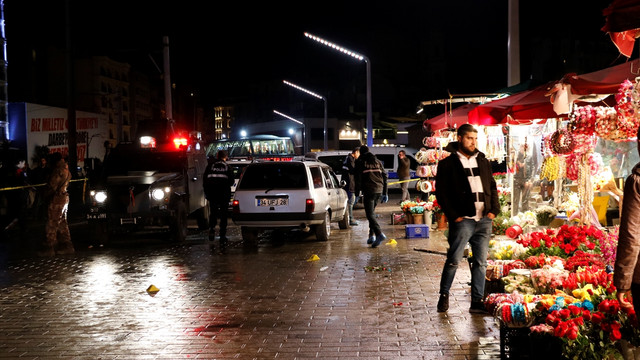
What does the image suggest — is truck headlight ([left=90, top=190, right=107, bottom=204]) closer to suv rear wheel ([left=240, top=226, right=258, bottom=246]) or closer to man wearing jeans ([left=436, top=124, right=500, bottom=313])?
suv rear wheel ([left=240, top=226, right=258, bottom=246])

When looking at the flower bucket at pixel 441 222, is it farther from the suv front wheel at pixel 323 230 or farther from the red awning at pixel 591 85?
the red awning at pixel 591 85

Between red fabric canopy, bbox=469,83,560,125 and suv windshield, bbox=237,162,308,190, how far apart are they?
4.79 m

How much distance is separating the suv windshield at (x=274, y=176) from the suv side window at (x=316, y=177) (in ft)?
0.90

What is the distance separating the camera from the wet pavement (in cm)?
684

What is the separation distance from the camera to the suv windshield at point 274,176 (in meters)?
15.0

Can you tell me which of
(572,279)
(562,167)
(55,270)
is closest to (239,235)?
(55,270)

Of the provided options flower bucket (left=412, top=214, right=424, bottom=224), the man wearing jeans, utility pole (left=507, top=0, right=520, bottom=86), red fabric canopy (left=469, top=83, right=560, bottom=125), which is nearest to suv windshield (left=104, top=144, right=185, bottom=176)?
flower bucket (left=412, top=214, right=424, bottom=224)

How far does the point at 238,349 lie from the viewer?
6.81 metres

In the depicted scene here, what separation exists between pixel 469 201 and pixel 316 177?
8002 millimetres

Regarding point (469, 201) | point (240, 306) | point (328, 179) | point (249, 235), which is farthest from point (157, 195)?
point (469, 201)

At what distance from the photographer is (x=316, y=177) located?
1548 centimetres

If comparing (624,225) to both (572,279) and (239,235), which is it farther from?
(239,235)

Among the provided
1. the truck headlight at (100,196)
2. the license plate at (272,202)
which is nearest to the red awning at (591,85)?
the license plate at (272,202)

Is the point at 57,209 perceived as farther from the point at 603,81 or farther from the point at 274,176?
the point at 603,81
